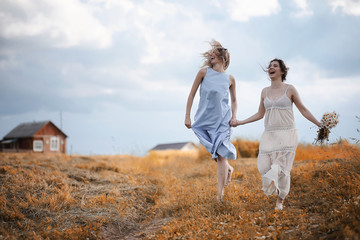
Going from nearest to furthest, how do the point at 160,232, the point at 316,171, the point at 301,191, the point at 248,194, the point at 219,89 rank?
the point at 160,232
the point at 219,89
the point at 248,194
the point at 301,191
the point at 316,171

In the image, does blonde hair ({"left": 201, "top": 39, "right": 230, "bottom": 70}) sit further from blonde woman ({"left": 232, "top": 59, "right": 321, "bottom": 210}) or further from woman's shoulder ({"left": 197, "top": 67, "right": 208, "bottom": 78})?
blonde woman ({"left": 232, "top": 59, "right": 321, "bottom": 210})

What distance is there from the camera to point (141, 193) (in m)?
7.77

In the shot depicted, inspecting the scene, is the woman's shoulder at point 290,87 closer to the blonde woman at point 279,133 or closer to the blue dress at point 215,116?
the blonde woman at point 279,133

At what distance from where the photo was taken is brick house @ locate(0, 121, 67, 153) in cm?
3022

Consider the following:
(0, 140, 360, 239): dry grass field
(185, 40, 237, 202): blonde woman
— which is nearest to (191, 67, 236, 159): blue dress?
(185, 40, 237, 202): blonde woman

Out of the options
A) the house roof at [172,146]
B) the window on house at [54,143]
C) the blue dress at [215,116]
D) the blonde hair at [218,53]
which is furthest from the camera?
the house roof at [172,146]

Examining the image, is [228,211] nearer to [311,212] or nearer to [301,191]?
[311,212]

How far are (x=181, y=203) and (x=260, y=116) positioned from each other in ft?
7.42

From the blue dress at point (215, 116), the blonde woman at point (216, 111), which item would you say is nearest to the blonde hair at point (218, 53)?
the blonde woman at point (216, 111)

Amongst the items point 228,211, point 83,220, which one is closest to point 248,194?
point 228,211

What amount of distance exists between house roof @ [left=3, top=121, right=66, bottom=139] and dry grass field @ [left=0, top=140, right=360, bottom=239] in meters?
24.3

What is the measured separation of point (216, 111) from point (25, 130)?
31587 mm

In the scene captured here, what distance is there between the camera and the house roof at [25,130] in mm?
30806

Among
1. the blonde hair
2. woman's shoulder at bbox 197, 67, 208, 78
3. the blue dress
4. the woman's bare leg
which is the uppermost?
the blonde hair
